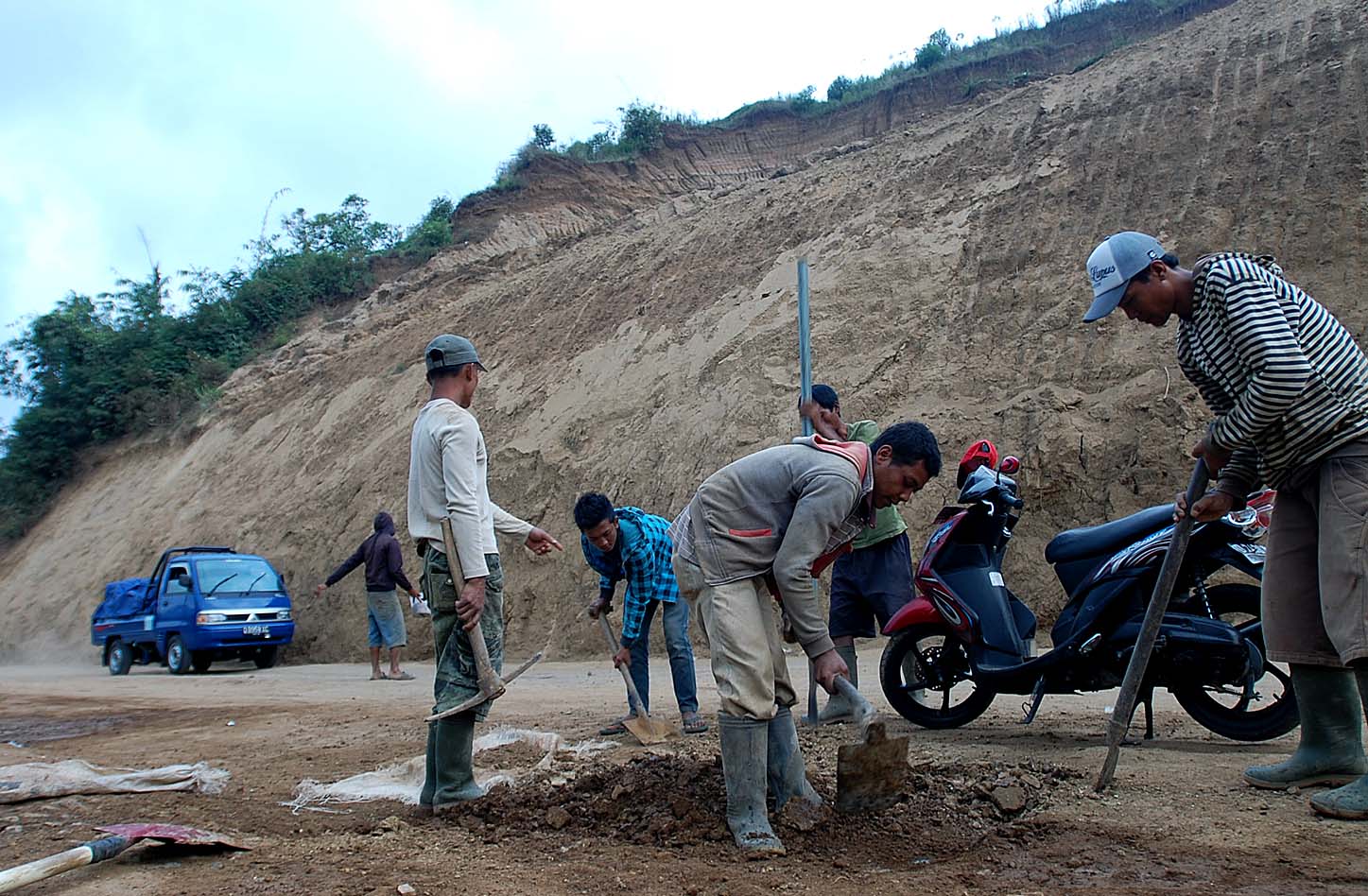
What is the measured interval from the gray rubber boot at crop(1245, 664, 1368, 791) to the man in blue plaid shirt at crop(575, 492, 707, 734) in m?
3.08

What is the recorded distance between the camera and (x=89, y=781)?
5102 millimetres

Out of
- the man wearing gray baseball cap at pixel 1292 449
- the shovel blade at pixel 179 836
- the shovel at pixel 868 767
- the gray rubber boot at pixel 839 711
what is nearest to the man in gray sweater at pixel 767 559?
the shovel at pixel 868 767

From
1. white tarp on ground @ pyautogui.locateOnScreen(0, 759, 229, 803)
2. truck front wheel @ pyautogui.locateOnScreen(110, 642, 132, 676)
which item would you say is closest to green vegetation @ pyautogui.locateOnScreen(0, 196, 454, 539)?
truck front wheel @ pyautogui.locateOnScreen(110, 642, 132, 676)

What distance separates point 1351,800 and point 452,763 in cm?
330

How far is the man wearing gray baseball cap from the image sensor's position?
347 cm

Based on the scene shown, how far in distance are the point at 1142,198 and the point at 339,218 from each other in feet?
80.9

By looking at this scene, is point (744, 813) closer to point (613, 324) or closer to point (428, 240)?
point (613, 324)

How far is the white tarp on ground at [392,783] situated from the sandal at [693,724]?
0.50 metres

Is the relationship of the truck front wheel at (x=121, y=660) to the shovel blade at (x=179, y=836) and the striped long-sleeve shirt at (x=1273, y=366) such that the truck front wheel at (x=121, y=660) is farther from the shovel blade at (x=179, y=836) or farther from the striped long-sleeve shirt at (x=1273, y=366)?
the striped long-sleeve shirt at (x=1273, y=366)

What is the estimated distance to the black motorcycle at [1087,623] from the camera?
489cm

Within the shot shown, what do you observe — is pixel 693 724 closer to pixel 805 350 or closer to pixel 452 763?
pixel 452 763

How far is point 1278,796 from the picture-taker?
380cm

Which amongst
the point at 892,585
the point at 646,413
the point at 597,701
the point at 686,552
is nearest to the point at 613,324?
the point at 646,413

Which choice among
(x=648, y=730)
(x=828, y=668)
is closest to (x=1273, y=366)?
(x=828, y=668)
